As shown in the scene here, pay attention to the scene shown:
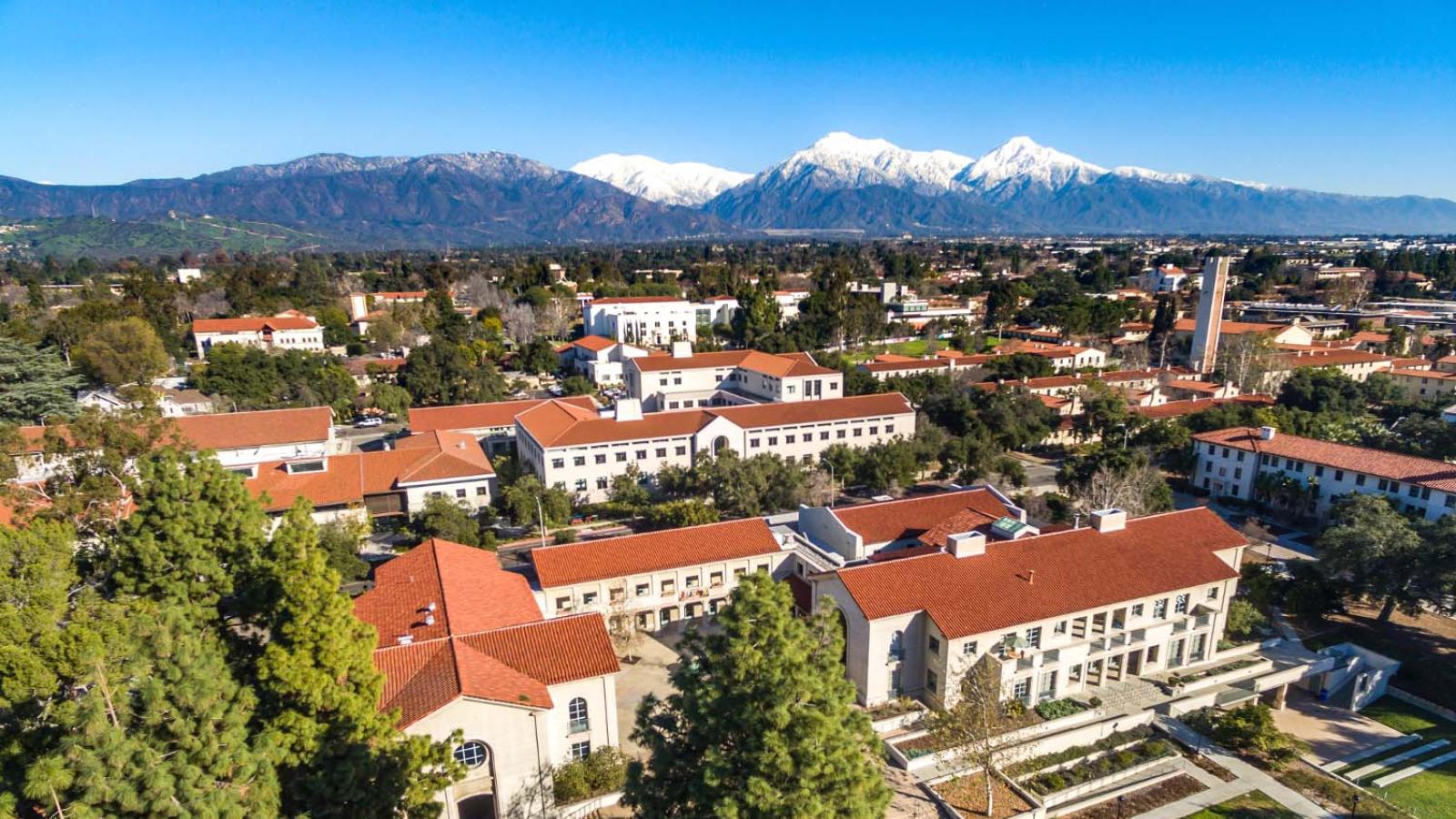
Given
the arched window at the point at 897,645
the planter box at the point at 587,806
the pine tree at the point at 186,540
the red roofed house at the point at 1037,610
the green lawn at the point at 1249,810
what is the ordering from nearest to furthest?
the pine tree at the point at 186,540
the planter box at the point at 587,806
the green lawn at the point at 1249,810
the red roofed house at the point at 1037,610
the arched window at the point at 897,645

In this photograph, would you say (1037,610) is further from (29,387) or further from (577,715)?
(29,387)

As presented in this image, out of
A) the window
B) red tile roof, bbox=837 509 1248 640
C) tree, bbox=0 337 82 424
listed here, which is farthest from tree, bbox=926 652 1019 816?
tree, bbox=0 337 82 424

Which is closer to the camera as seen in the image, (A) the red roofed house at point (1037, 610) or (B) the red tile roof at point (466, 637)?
(B) the red tile roof at point (466, 637)

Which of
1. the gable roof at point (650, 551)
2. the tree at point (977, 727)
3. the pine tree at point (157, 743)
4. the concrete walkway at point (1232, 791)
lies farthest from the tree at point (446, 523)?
the concrete walkway at point (1232, 791)

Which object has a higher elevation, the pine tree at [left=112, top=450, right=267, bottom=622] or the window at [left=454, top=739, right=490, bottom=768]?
the pine tree at [left=112, top=450, right=267, bottom=622]

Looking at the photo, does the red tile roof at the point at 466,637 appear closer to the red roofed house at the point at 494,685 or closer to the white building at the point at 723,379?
the red roofed house at the point at 494,685

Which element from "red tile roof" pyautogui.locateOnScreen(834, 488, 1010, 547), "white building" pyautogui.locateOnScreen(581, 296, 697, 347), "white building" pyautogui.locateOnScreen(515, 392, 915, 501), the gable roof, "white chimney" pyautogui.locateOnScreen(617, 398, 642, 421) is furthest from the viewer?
"white building" pyautogui.locateOnScreen(581, 296, 697, 347)

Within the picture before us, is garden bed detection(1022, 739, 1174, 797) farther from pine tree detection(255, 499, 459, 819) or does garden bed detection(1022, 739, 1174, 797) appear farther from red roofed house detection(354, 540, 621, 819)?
pine tree detection(255, 499, 459, 819)
